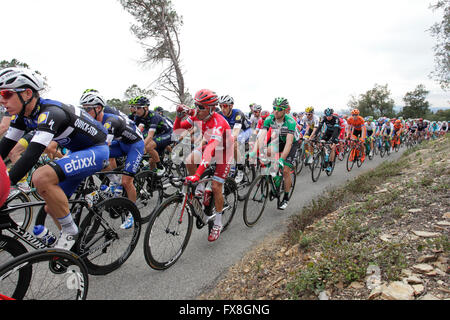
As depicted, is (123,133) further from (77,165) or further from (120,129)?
(77,165)

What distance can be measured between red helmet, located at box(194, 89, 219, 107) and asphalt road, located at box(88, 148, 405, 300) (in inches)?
92.5

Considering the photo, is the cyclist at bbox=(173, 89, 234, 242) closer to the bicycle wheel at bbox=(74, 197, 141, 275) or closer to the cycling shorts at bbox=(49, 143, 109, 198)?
the bicycle wheel at bbox=(74, 197, 141, 275)

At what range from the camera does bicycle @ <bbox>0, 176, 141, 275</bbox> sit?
9.75ft

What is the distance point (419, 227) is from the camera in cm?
316

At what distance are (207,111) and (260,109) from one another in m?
8.63

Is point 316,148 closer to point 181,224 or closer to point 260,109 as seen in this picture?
point 260,109

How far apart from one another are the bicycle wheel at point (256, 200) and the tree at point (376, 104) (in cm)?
6282

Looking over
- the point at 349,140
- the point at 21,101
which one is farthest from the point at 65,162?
the point at 349,140

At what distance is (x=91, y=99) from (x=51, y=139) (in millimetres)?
1890

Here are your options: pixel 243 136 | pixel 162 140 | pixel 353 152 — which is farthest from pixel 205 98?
pixel 353 152

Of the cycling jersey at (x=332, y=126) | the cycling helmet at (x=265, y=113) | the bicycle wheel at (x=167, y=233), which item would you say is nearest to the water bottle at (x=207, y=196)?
the bicycle wheel at (x=167, y=233)

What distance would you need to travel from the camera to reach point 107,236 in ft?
10.7

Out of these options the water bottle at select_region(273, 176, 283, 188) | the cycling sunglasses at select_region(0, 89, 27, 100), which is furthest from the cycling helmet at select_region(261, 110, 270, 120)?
the cycling sunglasses at select_region(0, 89, 27, 100)

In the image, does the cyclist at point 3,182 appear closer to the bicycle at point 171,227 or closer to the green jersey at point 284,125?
the bicycle at point 171,227
